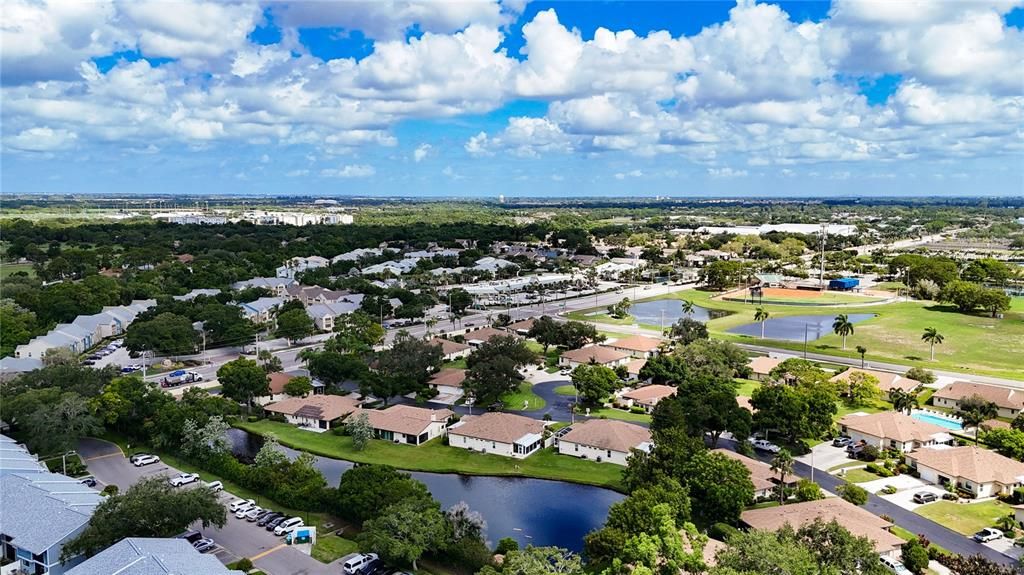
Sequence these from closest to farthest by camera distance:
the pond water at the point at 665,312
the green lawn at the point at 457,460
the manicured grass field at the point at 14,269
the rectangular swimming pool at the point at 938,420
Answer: the green lawn at the point at 457,460, the rectangular swimming pool at the point at 938,420, the pond water at the point at 665,312, the manicured grass field at the point at 14,269

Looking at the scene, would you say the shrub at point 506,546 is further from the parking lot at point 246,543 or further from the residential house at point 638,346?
the residential house at point 638,346

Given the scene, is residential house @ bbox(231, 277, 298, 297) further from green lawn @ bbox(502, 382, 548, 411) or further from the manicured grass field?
green lawn @ bbox(502, 382, 548, 411)

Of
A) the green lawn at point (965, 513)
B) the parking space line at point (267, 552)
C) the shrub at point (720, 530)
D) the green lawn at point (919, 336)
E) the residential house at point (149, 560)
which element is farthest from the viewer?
the green lawn at point (919, 336)

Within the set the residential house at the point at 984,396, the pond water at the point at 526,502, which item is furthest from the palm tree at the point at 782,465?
the residential house at the point at 984,396

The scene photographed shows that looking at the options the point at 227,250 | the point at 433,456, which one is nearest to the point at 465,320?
the point at 433,456

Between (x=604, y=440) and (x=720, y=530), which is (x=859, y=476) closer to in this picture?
(x=720, y=530)

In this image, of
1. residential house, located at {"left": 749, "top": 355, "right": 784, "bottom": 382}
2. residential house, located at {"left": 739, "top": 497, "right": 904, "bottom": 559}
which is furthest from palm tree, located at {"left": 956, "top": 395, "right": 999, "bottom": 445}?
residential house, located at {"left": 739, "top": 497, "right": 904, "bottom": 559}

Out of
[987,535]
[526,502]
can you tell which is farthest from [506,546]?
[987,535]
